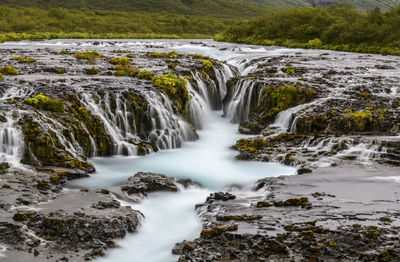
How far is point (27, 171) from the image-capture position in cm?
1505

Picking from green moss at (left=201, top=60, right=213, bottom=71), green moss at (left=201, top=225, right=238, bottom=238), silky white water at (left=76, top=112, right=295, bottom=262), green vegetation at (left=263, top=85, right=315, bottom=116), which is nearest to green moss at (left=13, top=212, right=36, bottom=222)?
silky white water at (left=76, top=112, right=295, bottom=262)

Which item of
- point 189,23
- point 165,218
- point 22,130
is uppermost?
point 189,23

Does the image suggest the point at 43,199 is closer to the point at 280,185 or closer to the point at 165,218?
the point at 165,218

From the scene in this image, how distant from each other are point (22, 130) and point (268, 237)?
11024 mm

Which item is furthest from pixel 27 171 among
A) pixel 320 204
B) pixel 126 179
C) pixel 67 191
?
pixel 320 204

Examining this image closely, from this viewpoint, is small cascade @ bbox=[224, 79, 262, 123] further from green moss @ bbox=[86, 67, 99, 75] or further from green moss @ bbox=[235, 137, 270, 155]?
green moss @ bbox=[86, 67, 99, 75]

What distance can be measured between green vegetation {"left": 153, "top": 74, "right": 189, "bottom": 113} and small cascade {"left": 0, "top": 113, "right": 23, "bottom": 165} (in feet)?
30.9

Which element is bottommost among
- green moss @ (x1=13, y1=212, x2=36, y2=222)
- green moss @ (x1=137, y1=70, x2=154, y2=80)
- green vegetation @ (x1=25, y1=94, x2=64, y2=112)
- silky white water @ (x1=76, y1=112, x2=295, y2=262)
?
silky white water @ (x1=76, y1=112, x2=295, y2=262)

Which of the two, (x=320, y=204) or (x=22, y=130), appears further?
(x=22, y=130)

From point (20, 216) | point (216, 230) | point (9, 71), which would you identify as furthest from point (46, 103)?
point (216, 230)

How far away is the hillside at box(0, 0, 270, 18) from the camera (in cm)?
15288

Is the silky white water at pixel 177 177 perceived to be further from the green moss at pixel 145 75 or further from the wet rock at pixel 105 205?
the green moss at pixel 145 75

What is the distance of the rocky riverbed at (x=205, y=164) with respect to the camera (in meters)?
10.6

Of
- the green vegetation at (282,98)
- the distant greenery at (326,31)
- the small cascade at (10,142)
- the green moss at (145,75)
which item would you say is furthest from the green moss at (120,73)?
the distant greenery at (326,31)
